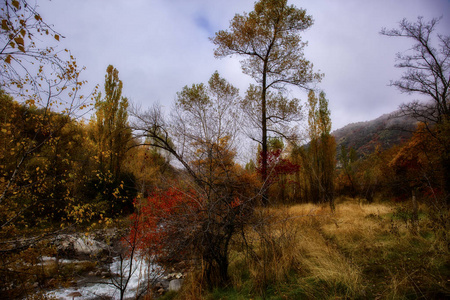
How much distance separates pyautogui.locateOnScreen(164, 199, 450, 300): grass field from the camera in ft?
8.89

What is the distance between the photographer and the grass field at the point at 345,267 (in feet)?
8.89

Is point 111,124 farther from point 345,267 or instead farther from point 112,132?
point 345,267

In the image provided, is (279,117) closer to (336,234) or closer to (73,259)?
(336,234)

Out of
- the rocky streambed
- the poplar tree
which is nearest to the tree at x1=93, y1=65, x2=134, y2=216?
the poplar tree

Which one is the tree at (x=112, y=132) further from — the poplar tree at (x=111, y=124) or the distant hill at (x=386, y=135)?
the distant hill at (x=386, y=135)

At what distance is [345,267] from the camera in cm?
331

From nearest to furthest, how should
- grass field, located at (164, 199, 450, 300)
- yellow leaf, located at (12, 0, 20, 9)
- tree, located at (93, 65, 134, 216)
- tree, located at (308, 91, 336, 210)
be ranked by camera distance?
yellow leaf, located at (12, 0, 20, 9) < grass field, located at (164, 199, 450, 300) < tree, located at (93, 65, 134, 216) < tree, located at (308, 91, 336, 210)

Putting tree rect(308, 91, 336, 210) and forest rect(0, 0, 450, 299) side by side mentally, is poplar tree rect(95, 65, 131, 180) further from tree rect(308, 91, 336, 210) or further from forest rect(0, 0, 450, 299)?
tree rect(308, 91, 336, 210)

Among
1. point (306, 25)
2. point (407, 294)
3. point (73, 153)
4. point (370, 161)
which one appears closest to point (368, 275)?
point (407, 294)

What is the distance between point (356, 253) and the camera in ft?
13.6

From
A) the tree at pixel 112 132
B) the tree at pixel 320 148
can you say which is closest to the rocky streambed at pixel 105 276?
the tree at pixel 112 132

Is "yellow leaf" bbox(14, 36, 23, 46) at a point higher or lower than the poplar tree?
lower

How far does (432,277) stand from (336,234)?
2866mm

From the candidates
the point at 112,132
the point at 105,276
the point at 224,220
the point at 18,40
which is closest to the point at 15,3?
the point at 18,40
